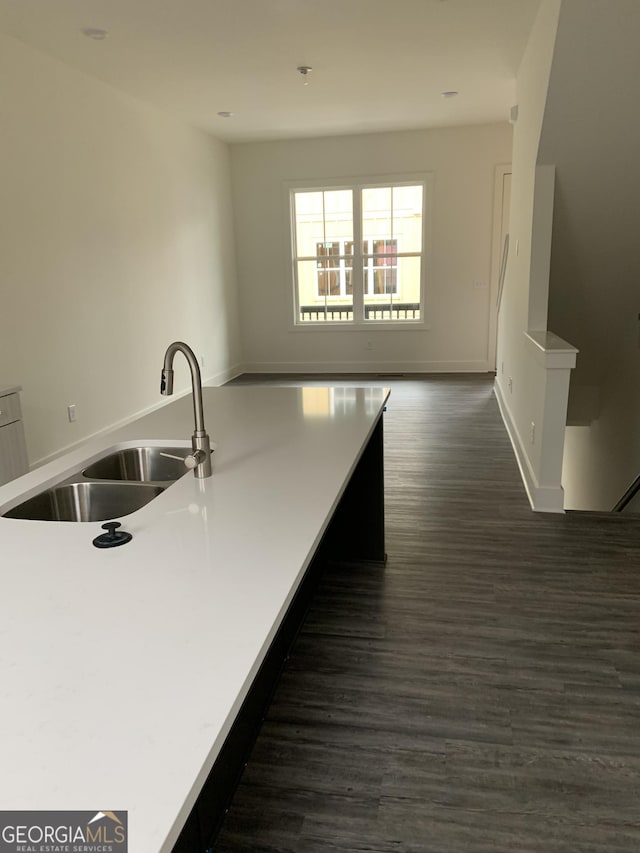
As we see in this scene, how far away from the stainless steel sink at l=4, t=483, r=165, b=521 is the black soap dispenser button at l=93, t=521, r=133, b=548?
418 mm

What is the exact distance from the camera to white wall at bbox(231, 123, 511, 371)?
24.6 feet

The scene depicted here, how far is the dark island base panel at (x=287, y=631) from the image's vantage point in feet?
3.66

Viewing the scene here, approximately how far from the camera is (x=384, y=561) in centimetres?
313

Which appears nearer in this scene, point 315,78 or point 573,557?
point 573,557

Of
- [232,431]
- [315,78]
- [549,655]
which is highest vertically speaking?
[315,78]

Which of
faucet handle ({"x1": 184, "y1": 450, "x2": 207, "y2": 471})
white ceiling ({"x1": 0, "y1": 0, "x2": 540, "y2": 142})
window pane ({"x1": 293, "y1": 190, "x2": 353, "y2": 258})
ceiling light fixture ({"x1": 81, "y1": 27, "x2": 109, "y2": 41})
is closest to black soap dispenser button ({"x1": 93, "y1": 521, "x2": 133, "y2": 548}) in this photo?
faucet handle ({"x1": 184, "y1": 450, "x2": 207, "y2": 471})

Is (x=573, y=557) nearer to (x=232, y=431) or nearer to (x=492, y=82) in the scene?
(x=232, y=431)

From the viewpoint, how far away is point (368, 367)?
830cm

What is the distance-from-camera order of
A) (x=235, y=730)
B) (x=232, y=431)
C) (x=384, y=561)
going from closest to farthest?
(x=235, y=730) → (x=232, y=431) → (x=384, y=561)

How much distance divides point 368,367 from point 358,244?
1.55 m

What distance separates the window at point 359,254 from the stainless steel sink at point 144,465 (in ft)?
20.6

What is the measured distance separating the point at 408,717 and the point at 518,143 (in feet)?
15.5

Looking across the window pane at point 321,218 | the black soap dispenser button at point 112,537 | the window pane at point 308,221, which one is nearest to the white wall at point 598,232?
the black soap dispenser button at point 112,537

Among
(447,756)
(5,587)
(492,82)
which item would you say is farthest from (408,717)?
(492,82)
